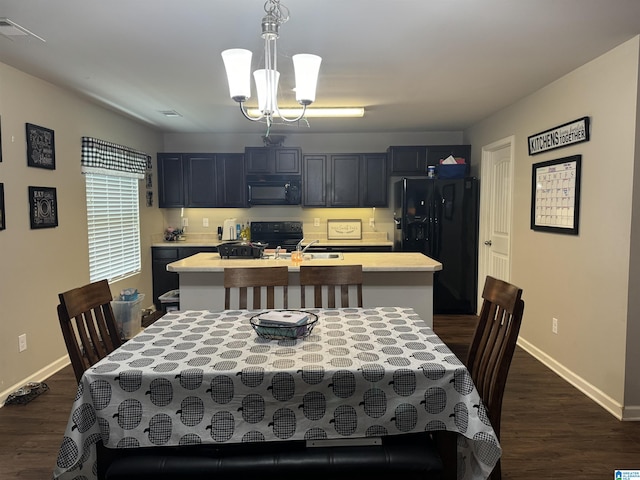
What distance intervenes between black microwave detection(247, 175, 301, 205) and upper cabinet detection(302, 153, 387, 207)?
133 mm

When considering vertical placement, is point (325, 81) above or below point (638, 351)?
above

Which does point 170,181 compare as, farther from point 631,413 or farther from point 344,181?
point 631,413

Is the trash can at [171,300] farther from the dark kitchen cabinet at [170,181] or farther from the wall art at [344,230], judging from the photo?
the wall art at [344,230]

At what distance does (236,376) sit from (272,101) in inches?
52.9

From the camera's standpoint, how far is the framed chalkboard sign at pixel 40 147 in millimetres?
3199

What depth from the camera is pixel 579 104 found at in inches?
124

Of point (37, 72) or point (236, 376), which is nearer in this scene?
point (236, 376)

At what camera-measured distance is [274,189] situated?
5.67 metres

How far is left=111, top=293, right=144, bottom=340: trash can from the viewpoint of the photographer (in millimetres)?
4281

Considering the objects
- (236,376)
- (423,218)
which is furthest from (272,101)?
(423,218)

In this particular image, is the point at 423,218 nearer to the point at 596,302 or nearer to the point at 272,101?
the point at 596,302

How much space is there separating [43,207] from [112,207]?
1197 millimetres

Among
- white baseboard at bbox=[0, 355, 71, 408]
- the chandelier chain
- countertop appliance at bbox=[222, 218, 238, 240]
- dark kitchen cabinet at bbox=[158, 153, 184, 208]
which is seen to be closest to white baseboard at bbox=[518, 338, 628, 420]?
the chandelier chain

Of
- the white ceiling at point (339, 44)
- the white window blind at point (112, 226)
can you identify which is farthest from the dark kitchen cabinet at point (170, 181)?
the white ceiling at point (339, 44)
